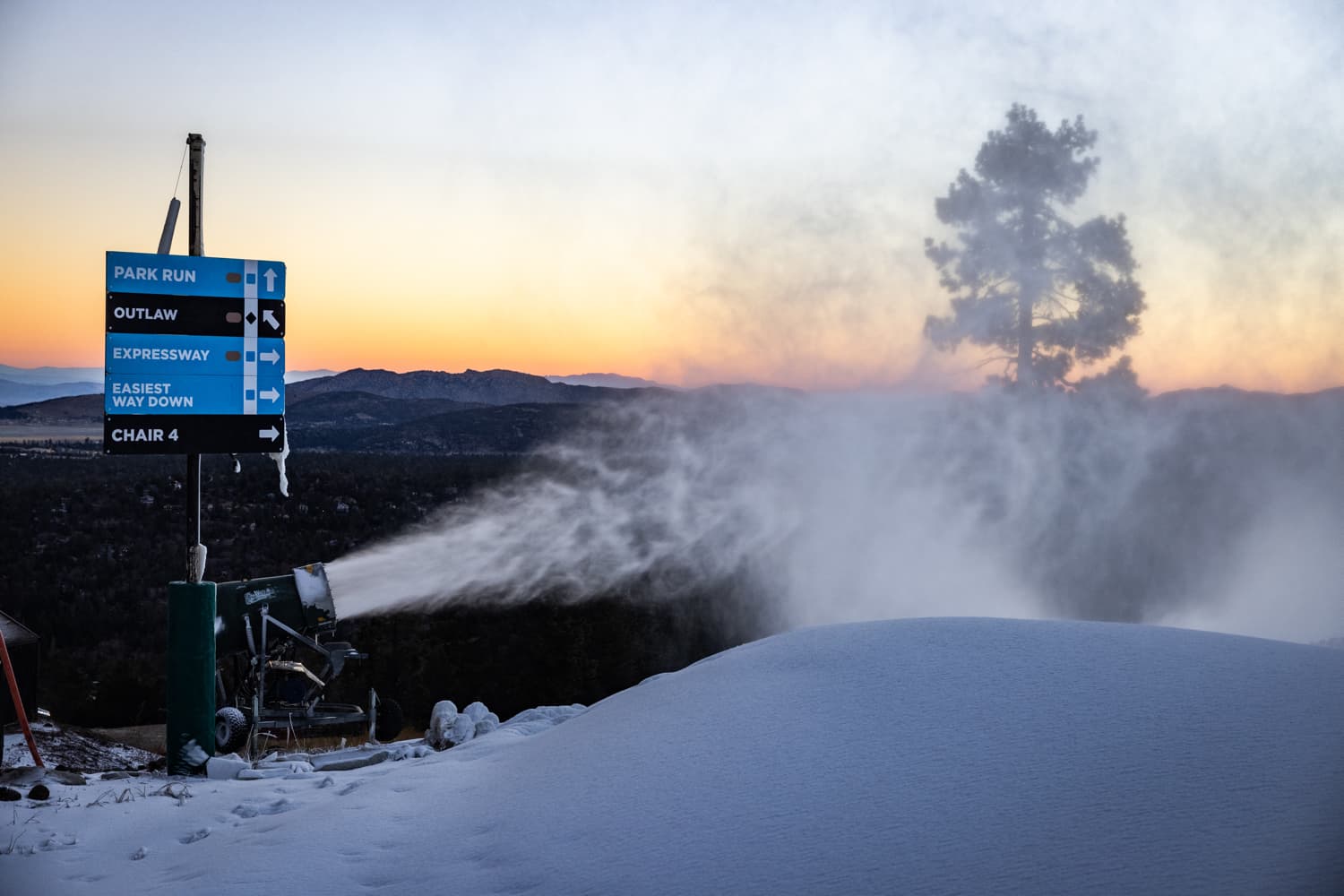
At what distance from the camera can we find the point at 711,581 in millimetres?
27375

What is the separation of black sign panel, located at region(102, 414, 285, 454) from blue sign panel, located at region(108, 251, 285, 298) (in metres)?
1.09

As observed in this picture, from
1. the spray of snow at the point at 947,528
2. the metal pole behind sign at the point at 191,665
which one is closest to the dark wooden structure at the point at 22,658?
the metal pole behind sign at the point at 191,665

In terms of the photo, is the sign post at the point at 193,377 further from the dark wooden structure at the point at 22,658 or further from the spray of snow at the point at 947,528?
the spray of snow at the point at 947,528

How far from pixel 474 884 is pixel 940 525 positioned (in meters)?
26.1

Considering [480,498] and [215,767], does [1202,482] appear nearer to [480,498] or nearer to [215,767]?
[480,498]

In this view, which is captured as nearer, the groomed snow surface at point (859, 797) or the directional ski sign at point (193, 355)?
the groomed snow surface at point (859, 797)

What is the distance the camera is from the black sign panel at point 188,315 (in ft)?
27.2

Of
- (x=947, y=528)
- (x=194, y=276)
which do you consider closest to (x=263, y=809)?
(x=194, y=276)

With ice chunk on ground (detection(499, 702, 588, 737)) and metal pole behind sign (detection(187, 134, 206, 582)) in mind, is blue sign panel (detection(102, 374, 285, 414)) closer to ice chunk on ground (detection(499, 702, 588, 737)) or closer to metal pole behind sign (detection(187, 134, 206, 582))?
metal pole behind sign (detection(187, 134, 206, 582))

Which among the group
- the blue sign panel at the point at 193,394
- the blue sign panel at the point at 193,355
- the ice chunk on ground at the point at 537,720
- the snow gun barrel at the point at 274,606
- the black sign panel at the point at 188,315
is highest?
the black sign panel at the point at 188,315

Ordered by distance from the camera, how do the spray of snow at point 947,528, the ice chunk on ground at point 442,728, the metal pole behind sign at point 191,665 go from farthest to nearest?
1. the spray of snow at point 947,528
2. the ice chunk on ground at point 442,728
3. the metal pole behind sign at point 191,665

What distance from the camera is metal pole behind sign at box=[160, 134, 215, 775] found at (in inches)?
339

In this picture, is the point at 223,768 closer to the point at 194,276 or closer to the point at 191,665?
the point at 191,665

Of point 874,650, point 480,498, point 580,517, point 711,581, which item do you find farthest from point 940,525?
point 874,650
